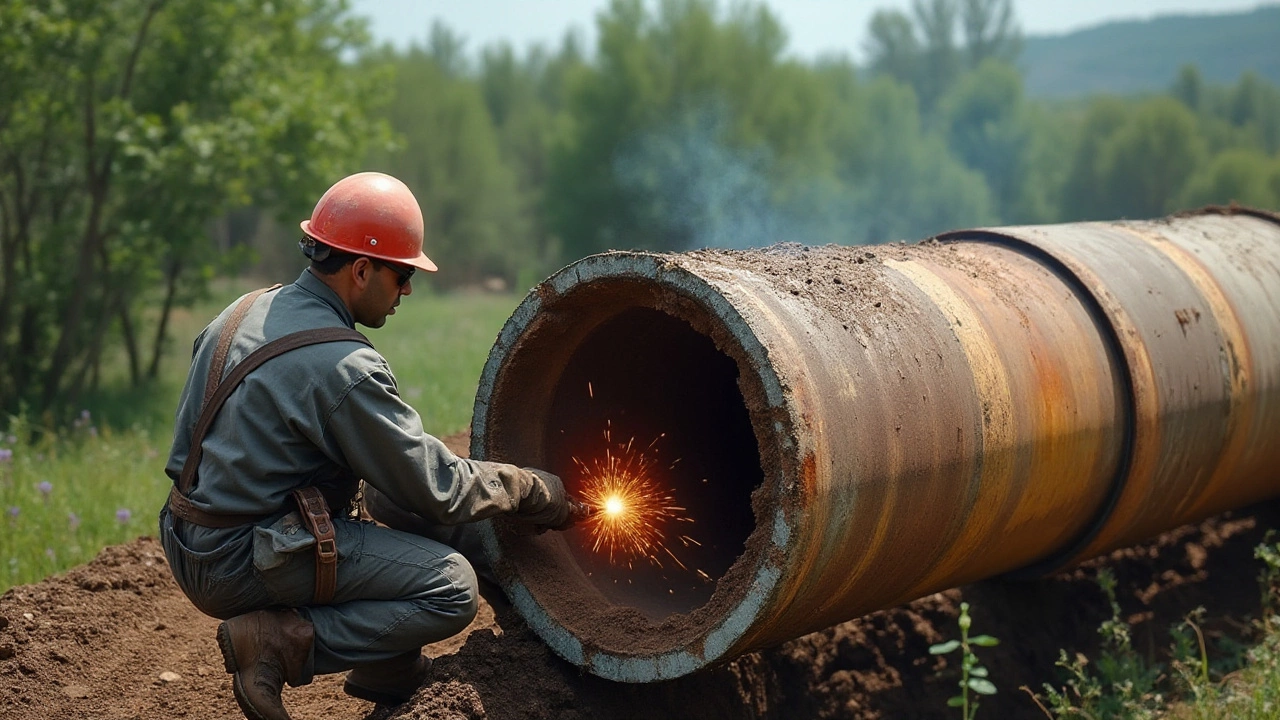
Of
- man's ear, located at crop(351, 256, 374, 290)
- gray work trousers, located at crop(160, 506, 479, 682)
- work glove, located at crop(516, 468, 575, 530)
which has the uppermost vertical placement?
man's ear, located at crop(351, 256, 374, 290)

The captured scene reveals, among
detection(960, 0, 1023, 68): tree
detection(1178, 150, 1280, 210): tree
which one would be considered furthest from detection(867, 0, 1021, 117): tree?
detection(1178, 150, 1280, 210): tree

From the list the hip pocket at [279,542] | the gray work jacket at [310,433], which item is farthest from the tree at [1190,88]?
the hip pocket at [279,542]

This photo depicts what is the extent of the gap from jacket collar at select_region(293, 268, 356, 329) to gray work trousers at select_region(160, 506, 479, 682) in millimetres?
624

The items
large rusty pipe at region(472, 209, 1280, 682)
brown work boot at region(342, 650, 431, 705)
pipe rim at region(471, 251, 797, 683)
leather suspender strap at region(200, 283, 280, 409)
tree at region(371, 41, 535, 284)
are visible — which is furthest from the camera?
tree at region(371, 41, 535, 284)

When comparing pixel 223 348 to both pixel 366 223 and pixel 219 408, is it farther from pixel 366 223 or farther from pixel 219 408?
pixel 366 223

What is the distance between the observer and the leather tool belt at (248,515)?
3.50 meters

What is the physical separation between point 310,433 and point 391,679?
3.14 feet

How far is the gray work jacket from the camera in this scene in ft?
11.3

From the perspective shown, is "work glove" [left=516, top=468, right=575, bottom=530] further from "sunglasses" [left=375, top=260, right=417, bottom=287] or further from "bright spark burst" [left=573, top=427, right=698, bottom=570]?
"sunglasses" [left=375, top=260, right=417, bottom=287]

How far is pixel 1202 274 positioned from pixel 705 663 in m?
2.97

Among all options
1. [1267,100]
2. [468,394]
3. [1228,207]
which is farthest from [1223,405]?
[1267,100]

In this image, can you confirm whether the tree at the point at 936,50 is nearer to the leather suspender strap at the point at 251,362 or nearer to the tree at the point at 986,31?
the tree at the point at 986,31

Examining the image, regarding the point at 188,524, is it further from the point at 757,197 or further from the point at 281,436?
the point at 757,197

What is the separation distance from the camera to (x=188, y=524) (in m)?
3.65
